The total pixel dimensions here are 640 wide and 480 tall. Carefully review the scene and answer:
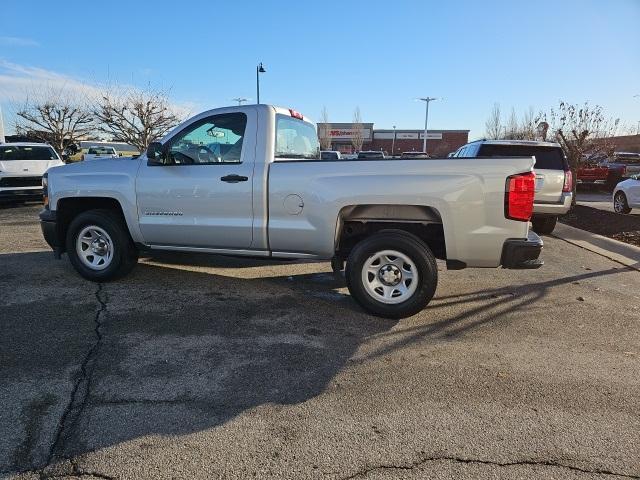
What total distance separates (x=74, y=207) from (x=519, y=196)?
5.10m

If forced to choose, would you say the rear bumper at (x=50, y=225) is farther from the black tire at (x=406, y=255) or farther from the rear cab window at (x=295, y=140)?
the black tire at (x=406, y=255)

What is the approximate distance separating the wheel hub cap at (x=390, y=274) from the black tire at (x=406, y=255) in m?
0.18

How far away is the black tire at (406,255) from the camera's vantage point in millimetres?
4453

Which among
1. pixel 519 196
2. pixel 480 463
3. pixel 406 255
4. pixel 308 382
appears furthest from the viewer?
pixel 406 255

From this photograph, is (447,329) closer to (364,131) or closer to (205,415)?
(205,415)

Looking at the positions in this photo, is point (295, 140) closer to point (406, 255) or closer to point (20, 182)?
point (406, 255)

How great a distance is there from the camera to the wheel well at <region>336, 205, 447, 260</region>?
4.56m

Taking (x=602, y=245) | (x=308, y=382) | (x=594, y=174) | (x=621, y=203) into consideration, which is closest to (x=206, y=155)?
(x=308, y=382)

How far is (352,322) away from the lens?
4.55 meters

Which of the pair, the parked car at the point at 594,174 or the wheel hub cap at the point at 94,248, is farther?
the parked car at the point at 594,174

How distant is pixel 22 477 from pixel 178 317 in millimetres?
2332

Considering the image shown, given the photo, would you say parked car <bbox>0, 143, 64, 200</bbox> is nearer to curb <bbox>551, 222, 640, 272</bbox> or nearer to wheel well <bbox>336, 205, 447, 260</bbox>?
Answer: wheel well <bbox>336, 205, 447, 260</bbox>

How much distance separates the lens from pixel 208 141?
5.22 metres

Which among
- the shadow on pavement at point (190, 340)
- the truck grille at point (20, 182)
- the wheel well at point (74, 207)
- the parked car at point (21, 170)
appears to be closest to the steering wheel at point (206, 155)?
the wheel well at point (74, 207)
